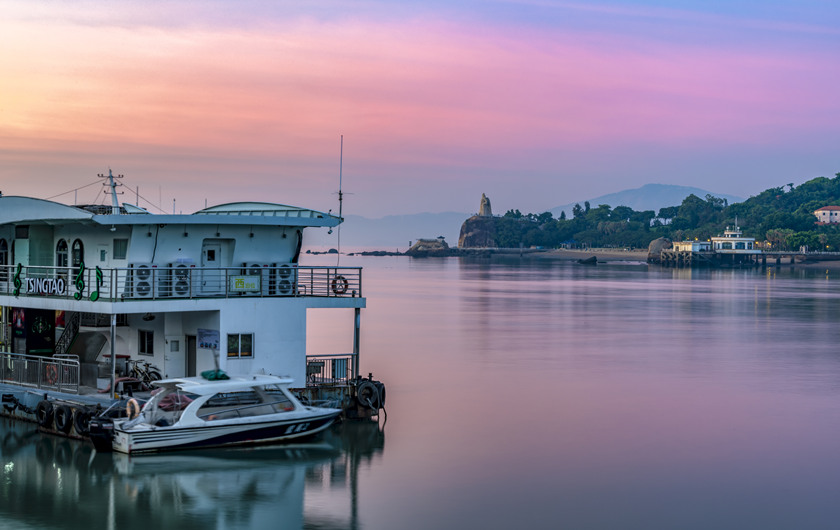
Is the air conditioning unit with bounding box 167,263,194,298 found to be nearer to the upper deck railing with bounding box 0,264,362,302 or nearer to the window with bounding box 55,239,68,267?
the upper deck railing with bounding box 0,264,362,302

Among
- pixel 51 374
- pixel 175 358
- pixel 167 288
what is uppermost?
pixel 167 288

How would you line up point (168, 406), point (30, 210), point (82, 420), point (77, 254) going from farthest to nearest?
1. point (77, 254)
2. point (30, 210)
3. point (82, 420)
4. point (168, 406)

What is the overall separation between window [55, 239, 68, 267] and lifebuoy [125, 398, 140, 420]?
7.64 metres

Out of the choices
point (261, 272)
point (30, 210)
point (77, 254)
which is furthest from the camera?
point (77, 254)

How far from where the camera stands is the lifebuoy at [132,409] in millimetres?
26375

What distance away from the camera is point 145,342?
102 feet

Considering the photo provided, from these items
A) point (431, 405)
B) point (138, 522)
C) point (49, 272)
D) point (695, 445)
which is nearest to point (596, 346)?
point (431, 405)

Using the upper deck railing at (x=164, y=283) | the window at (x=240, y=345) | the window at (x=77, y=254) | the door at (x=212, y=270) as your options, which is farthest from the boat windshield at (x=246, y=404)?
the window at (x=77, y=254)

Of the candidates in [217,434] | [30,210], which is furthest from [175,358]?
[30,210]

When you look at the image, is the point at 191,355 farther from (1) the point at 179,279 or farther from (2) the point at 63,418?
(2) the point at 63,418

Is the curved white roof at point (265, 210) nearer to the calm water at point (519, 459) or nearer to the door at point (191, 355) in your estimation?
the door at point (191, 355)

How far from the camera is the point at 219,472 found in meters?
25.8

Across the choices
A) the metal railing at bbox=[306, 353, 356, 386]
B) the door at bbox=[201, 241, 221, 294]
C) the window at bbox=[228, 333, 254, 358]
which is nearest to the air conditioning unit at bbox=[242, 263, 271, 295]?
the door at bbox=[201, 241, 221, 294]

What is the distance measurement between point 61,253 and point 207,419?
30.7 ft
